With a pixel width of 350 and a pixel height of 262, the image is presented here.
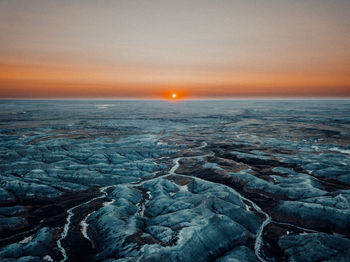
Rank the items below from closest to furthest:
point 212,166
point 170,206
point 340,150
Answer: point 170,206
point 212,166
point 340,150

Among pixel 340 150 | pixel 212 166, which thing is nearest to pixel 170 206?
pixel 212 166

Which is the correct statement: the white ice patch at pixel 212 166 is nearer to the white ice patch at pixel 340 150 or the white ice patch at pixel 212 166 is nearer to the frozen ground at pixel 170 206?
the frozen ground at pixel 170 206

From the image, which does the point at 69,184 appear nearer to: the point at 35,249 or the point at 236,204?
the point at 35,249

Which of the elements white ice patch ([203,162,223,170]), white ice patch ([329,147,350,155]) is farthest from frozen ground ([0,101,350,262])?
white ice patch ([329,147,350,155])

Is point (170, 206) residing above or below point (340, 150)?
above

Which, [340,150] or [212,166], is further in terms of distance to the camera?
[340,150]

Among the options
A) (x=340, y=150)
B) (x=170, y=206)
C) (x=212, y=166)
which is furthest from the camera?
(x=340, y=150)

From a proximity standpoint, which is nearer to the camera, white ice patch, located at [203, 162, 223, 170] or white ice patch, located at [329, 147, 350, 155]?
white ice patch, located at [203, 162, 223, 170]

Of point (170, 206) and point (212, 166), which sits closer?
point (170, 206)

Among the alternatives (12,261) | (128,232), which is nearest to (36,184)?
(12,261)

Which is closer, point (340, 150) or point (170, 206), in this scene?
point (170, 206)

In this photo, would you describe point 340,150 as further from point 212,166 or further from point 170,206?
point 170,206

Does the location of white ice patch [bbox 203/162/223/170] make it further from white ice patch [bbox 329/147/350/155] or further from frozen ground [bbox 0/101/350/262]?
white ice patch [bbox 329/147/350/155]
